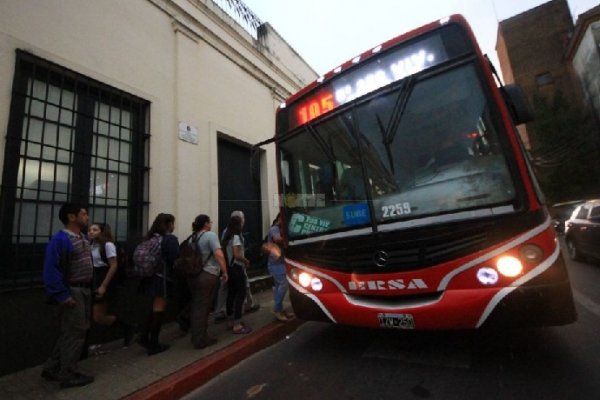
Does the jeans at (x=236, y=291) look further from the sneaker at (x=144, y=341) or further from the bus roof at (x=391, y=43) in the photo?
the bus roof at (x=391, y=43)

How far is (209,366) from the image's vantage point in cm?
355

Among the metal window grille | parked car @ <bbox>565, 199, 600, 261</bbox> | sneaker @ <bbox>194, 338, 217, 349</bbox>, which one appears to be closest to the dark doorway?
the metal window grille

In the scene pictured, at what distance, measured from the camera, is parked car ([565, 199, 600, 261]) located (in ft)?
24.7

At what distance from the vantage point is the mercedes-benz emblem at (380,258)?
3004 millimetres

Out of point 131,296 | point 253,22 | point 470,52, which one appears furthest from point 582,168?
point 131,296

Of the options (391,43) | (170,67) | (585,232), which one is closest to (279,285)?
(391,43)

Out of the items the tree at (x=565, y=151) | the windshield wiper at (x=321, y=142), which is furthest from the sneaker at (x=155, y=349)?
the tree at (x=565, y=151)

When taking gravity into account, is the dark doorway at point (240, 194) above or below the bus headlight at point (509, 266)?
above

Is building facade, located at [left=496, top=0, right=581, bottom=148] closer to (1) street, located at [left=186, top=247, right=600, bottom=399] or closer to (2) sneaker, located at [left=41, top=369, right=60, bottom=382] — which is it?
(1) street, located at [left=186, top=247, right=600, bottom=399]

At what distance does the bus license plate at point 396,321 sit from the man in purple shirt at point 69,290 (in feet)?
8.98

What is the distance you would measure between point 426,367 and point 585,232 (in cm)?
757

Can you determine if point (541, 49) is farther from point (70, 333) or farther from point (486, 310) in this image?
point (70, 333)

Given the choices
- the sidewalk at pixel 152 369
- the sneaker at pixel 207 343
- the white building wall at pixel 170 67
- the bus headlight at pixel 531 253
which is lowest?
the sidewalk at pixel 152 369

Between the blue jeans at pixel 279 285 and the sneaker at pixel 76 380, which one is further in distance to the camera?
the blue jeans at pixel 279 285
